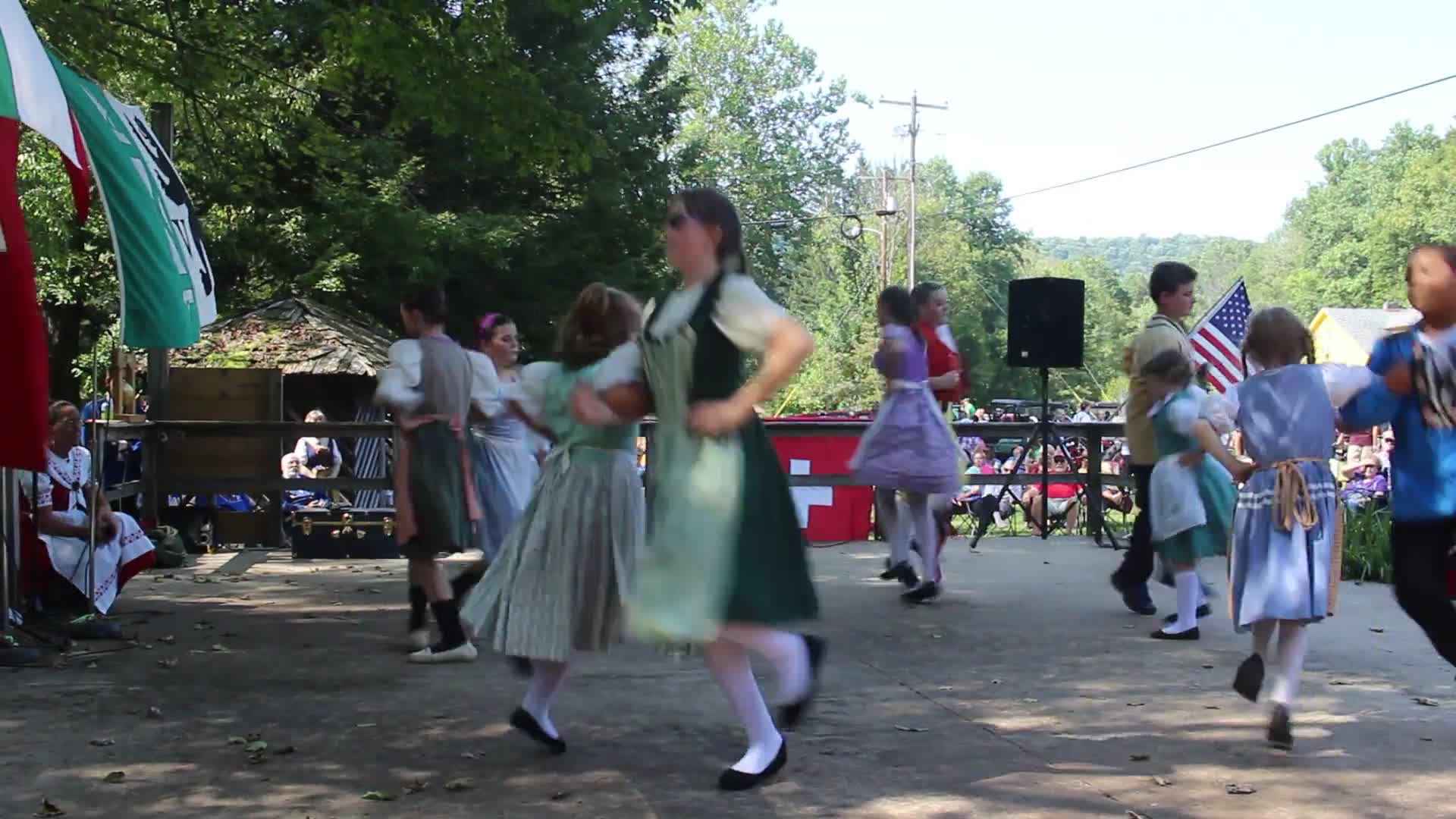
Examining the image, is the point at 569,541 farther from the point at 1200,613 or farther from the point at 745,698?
the point at 1200,613

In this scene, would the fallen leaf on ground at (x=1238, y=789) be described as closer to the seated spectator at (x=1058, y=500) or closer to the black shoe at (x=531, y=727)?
the black shoe at (x=531, y=727)

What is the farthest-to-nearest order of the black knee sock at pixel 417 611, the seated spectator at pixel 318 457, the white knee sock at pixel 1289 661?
1. the seated spectator at pixel 318 457
2. the black knee sock at pixel 417 611
3. the white knee sock at pixel 1289 661

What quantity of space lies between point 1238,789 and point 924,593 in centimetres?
445

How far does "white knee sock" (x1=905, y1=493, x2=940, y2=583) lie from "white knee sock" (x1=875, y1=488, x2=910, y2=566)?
9 cm

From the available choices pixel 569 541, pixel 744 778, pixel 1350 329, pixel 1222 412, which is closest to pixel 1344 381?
pixel 1222 412

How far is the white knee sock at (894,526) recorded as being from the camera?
9188 mm

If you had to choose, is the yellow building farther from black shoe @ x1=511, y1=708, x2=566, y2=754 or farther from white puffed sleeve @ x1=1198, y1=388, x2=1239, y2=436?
black shoe @ x1=511, y1=708, x2=566, y2=754

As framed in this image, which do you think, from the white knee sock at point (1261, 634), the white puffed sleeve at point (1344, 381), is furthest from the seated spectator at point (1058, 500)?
the white puffed sleeve at point (1344, 381)

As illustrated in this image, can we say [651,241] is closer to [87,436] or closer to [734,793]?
[87,436]

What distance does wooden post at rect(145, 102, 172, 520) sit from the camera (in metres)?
12.0

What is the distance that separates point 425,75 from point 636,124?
20202mm

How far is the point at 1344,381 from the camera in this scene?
208 inches

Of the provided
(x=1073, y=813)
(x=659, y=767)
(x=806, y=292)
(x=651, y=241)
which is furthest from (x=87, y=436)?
(x=806, y=292)

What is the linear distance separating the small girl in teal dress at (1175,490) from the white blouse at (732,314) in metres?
3.82
